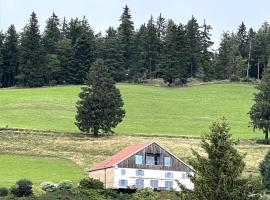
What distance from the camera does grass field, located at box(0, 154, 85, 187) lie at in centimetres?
7412

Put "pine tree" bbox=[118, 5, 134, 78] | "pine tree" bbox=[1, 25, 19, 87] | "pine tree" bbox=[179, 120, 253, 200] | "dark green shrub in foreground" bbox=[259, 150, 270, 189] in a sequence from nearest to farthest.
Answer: "pine tree" bbox=[179, 120, 253, 200] → "dark green shrub in foreground" bbox=[259, 150, 270, 189] → "pine tree" bbox=[1, 25, 19, 87] → "pine tree" bbox=[118, 5, 134, 78]

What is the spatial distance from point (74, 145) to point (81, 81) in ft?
219

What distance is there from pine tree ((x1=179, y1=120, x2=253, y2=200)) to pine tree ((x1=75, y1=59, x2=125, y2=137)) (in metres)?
73.8

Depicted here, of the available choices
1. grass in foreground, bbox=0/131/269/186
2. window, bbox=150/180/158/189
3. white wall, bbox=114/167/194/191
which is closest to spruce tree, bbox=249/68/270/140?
grass in foreground, bbox=0/131/269/186

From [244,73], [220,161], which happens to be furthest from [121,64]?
[220,161]

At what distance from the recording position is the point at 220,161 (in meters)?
25.9

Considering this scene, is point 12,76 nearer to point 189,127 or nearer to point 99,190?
point 189,127

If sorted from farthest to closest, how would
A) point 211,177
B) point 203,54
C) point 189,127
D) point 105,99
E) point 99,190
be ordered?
point 203,54
point 189,127
point 105,99
point 99,190
point 211,177

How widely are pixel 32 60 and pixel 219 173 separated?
13123 centimetres

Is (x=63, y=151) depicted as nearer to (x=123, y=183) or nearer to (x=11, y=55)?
(x=123, y=183)

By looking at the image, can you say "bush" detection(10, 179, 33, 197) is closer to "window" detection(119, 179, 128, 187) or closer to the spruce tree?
"window" detection(119, 179, 128, 187)

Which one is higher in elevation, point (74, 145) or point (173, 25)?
point (173, 25)

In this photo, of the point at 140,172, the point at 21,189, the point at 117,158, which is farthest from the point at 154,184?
the point at 21,189

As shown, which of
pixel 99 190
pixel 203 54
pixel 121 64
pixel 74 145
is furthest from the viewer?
pixel 203 54
